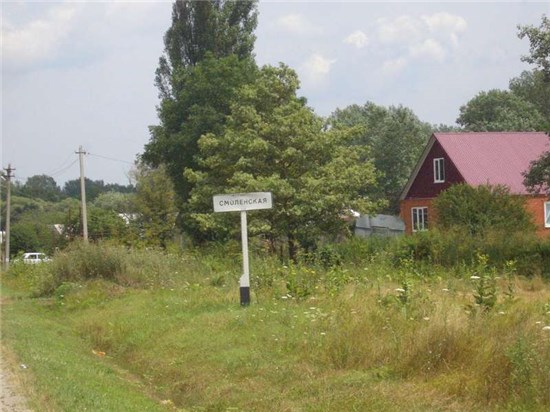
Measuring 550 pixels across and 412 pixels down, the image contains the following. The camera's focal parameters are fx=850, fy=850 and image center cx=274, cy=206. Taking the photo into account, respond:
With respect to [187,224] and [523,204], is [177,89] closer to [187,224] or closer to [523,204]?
[187,224]

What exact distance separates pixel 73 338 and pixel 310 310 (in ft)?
19.2

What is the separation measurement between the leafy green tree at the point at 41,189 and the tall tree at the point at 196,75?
201 feet

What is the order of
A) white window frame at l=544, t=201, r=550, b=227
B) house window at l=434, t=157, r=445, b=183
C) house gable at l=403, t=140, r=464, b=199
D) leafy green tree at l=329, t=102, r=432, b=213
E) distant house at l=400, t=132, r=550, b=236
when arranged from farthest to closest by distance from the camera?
leafy green tree at l=329, t=102, r=432, b=213 → house window at l=434, t=157, r=445, b=183 → house gable at l=403, t=140, r=464, b=199 → distant house at l=400, t=132, r=550, b=236 → white window frame at l=544, t=201, r=550, b=227

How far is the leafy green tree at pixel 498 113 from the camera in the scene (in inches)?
2638

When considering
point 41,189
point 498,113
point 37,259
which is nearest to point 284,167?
point 37,259

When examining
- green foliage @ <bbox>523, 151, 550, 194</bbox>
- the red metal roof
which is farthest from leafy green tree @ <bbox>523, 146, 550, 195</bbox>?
the red metal roof

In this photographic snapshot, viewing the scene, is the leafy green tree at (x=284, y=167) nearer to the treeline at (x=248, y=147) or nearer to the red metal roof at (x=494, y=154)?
the treeline at (x=248, y=147)

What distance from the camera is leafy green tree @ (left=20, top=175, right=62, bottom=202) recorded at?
113 m

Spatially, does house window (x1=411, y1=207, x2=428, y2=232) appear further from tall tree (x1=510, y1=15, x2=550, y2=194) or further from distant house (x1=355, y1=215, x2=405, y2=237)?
tall tree (x1=510, y1=15, x2=550, y2=194)

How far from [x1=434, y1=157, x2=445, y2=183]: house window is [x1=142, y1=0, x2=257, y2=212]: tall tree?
12.2 m

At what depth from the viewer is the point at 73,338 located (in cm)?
1739

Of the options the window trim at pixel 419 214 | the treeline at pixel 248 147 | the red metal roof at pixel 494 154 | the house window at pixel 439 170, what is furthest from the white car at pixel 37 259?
the red metal roof at pixel 494 154

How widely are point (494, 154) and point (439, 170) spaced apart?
3.24 m

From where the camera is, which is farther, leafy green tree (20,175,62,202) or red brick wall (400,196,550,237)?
leafy green tree (20,175,62,202)
